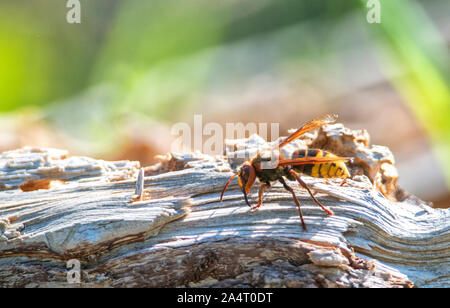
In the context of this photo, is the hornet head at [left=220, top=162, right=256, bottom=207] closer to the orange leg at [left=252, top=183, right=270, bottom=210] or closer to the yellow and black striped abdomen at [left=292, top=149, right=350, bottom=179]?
the orange leg at [left=252, top=183, right=270, bottom=210]

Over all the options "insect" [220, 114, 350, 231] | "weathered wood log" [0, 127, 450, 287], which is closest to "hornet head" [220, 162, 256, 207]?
"insect" [220, 114, 350, 231]

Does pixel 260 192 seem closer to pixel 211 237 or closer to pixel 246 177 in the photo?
pixel 246 177

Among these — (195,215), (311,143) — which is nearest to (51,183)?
(195,215)

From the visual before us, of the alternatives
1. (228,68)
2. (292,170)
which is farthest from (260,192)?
(228,68)

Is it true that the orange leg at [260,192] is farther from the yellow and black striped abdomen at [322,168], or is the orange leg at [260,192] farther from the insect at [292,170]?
the yellow and black striped abdomen at [322,168]

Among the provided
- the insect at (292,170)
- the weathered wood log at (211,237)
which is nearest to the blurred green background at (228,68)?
the weathered wood log at (211,237)

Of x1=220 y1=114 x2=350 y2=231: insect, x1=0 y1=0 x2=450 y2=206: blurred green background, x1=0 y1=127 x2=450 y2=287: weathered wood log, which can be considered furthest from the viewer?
x1=0 y1=0 x2=450 y2=206: blurred green background
